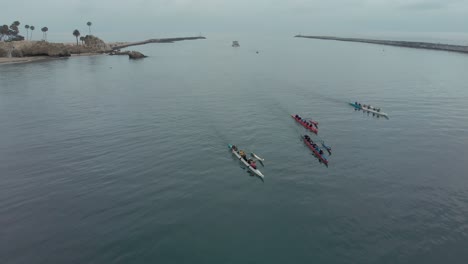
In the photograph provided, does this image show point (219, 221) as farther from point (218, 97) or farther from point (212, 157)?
point (218, 97)

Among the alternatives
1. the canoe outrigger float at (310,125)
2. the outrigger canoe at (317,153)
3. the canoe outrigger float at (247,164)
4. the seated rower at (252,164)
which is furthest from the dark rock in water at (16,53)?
the outrigger canoe at (317,153)

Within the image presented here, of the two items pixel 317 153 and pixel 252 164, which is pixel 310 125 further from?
pixel 252 164

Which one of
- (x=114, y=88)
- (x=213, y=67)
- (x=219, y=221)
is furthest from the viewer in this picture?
(x=213, y=67)

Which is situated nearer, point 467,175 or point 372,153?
point 467,175

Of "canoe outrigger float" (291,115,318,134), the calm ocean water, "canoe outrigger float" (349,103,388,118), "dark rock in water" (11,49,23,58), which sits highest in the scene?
"dark rock in water" (11,49,23,58)

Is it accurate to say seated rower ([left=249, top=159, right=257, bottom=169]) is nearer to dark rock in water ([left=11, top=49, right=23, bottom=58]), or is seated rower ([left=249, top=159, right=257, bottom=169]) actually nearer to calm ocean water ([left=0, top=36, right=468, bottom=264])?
calm ocean water ([left=0, top=36, right=468, bottom=264])

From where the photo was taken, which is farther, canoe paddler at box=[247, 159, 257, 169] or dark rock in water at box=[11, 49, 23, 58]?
dark rock in water at box=[11, 49, 23, 58]

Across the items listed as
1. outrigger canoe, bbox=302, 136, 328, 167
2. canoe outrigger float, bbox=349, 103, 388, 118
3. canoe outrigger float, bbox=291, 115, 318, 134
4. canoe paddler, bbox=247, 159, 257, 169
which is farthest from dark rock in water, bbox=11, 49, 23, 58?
outrigger canoe, bbox=302, 136, 328, 167

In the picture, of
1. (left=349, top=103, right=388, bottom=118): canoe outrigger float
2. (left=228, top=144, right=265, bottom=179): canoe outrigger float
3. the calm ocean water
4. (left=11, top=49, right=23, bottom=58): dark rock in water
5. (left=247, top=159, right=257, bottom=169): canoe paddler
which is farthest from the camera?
(left=11, top=49, right=23, bottom=58): dark rock in water

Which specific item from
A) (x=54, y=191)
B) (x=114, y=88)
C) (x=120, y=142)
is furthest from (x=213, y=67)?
(x=54, y=191)
